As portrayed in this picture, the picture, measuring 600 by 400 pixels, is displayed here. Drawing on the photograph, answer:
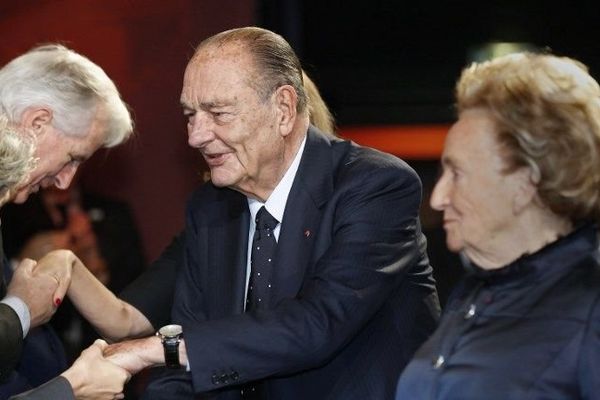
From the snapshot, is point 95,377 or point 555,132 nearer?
point 555,132

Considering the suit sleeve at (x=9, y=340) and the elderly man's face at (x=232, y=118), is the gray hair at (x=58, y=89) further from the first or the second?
the suit sleeve at (x=9, y=340)

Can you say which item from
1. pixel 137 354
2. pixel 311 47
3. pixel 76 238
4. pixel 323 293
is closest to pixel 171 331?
pixel 137 354

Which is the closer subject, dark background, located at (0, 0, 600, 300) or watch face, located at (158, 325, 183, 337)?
watch face, located at (158, 325, 183, 337)

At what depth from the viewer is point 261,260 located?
10.1 ft

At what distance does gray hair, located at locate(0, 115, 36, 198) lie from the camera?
2859 millimetres

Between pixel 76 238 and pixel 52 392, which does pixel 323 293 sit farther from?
pixel 76 238

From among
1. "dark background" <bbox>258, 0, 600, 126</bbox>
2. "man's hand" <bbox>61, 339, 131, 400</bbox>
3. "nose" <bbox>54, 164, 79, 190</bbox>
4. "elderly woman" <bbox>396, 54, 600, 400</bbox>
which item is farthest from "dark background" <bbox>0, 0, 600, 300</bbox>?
"elderly woman" <bbox>396, 54, 600, 400</bbox>

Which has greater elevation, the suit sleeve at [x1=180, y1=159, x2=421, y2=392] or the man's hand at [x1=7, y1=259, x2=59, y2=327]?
the suit sleeve at [x1=180, y1=159, x2=421, y2=392]

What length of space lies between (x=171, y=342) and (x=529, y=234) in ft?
3.17

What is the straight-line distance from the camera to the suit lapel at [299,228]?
2979mm

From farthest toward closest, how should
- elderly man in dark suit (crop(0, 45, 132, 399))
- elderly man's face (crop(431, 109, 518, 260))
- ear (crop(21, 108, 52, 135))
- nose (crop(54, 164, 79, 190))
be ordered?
1. nose (crop(54, 164, 79, 190))
2. ear (crop(21, 108, 52, 135))
3. elderly man in dark suit (crop(0, 45, 132, 399))
4. elderly man's face (crop(431, 109, 518, 260))

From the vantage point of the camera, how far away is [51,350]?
11.1 feet

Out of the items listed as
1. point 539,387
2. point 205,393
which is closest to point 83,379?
point 205,393

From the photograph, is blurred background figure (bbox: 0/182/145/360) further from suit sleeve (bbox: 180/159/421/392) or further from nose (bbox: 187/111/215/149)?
suit sleeve (bbox: 180/159/421/392)
